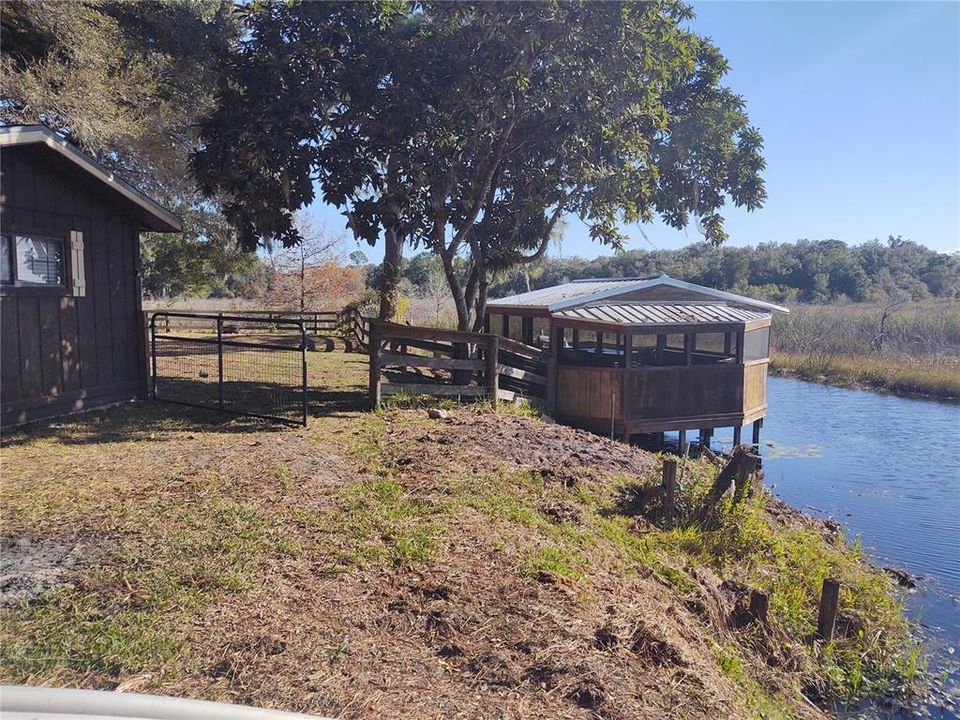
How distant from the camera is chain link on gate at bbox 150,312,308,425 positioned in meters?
8.12

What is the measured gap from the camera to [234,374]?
12891 millimetres

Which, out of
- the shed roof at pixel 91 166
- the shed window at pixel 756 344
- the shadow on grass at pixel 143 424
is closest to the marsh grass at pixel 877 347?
the shed window at pixel 756 344

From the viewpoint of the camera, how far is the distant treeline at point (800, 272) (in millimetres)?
41969

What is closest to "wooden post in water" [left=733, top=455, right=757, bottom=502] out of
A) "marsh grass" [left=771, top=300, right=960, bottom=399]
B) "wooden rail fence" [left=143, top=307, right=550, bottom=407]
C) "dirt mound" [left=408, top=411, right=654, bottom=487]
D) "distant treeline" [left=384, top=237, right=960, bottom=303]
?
"dirt mound" [left=408, top=411, right=654, bottom=487]

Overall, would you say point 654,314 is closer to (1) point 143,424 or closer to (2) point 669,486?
(2) point 669,486

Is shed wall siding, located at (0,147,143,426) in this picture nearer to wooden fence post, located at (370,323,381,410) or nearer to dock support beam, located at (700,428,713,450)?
wooden fence post, located at (370,323,381,410)

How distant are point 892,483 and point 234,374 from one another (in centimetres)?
1225

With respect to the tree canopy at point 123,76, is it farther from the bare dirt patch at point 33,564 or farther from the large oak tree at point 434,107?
the bare dirt patch at point 33,564

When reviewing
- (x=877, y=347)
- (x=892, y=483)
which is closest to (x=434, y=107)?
(x=892, y=483)

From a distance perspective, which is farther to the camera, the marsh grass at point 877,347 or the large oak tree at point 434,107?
the marsh grass at point 877,347

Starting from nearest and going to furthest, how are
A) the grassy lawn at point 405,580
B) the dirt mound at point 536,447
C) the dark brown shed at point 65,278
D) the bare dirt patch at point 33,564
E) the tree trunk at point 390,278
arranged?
the grassy lawn at point 405,580, the bare dirt patch at point 33,564, the dark brown shed at point 65,278, the dirt mound at point 536,447, the tree trunk at point 390,278

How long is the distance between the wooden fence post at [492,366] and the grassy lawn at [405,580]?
199 centimetres

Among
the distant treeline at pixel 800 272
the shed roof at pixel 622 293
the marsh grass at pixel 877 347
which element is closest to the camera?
the shed roof at pixel 622 293

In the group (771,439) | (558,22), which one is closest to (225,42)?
(558,22)
